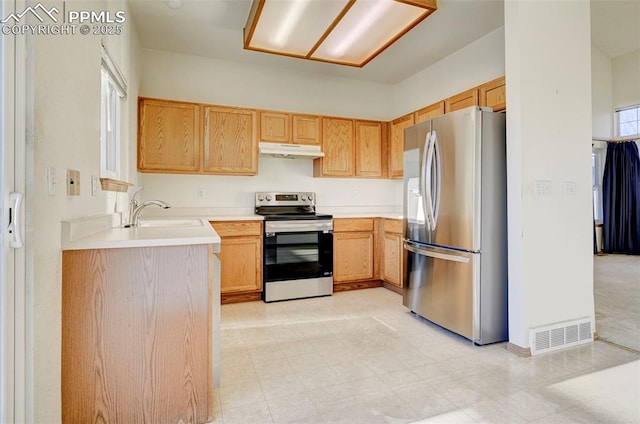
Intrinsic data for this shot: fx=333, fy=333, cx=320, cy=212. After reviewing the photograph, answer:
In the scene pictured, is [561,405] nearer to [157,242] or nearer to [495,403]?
[495,403]

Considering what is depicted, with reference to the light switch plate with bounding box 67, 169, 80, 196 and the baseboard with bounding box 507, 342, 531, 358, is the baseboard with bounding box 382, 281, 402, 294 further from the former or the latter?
the light switch plate with bounding box 67, 169, 80, 196

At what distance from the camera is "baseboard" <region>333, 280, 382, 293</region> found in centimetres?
399

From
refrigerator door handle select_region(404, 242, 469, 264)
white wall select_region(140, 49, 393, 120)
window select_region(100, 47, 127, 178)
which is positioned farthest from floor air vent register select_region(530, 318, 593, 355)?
white wall select_region(140, 49, 393, 120)

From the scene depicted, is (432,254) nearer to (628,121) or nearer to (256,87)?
(256,87)

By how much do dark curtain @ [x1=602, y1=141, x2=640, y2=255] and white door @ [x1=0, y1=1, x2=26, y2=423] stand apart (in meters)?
8.30

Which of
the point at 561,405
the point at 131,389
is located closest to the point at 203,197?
the point at 131,389

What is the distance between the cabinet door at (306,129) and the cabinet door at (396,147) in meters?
1.02

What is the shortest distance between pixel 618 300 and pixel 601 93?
4.23 metres

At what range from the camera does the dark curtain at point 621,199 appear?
6086 mm

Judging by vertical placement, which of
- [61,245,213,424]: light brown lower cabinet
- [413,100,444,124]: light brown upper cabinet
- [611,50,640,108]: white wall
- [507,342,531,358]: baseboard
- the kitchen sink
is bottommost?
[507,342,531,358]: baseboard

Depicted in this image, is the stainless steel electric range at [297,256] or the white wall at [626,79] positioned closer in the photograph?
the stainless steel electric range at [297,256]

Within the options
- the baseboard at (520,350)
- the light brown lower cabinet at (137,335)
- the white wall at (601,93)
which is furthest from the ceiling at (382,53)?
the baseboard at (520,350)

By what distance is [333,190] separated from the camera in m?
4.50

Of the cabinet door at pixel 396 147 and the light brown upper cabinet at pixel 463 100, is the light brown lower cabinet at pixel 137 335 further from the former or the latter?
the cabinet door at pixel 396 147
